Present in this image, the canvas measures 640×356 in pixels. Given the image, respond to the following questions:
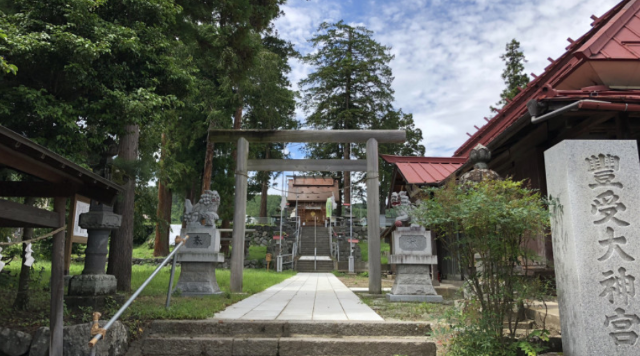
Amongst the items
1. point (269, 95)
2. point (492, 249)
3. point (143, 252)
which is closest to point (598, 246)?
point (492, 249)

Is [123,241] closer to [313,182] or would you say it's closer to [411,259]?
[411,259]

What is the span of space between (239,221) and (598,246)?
6692mm

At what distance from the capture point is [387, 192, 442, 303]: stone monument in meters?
7.46

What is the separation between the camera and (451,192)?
3965mm

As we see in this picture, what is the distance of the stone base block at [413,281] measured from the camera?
7.43 metres

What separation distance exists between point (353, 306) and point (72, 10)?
616 cm

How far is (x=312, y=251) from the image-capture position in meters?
24.9

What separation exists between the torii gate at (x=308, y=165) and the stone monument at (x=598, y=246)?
491 centimetres

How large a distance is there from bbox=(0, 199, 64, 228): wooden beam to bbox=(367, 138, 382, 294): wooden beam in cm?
586

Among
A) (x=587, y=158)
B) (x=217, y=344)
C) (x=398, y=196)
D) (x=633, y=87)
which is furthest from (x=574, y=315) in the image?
(x=398, y=196)

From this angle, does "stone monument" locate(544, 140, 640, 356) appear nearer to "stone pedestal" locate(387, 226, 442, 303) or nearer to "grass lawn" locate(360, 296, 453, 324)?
"grass lawn" locate(360, 296, 453, 324)

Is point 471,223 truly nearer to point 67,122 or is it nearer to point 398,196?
point 398,196

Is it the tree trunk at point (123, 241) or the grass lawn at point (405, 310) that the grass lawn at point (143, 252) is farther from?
the grass lawn at point (405, 310)

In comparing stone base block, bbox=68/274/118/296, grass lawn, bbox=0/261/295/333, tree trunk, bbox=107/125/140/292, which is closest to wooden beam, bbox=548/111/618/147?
grass lawn, bbox=0/261/295/333
